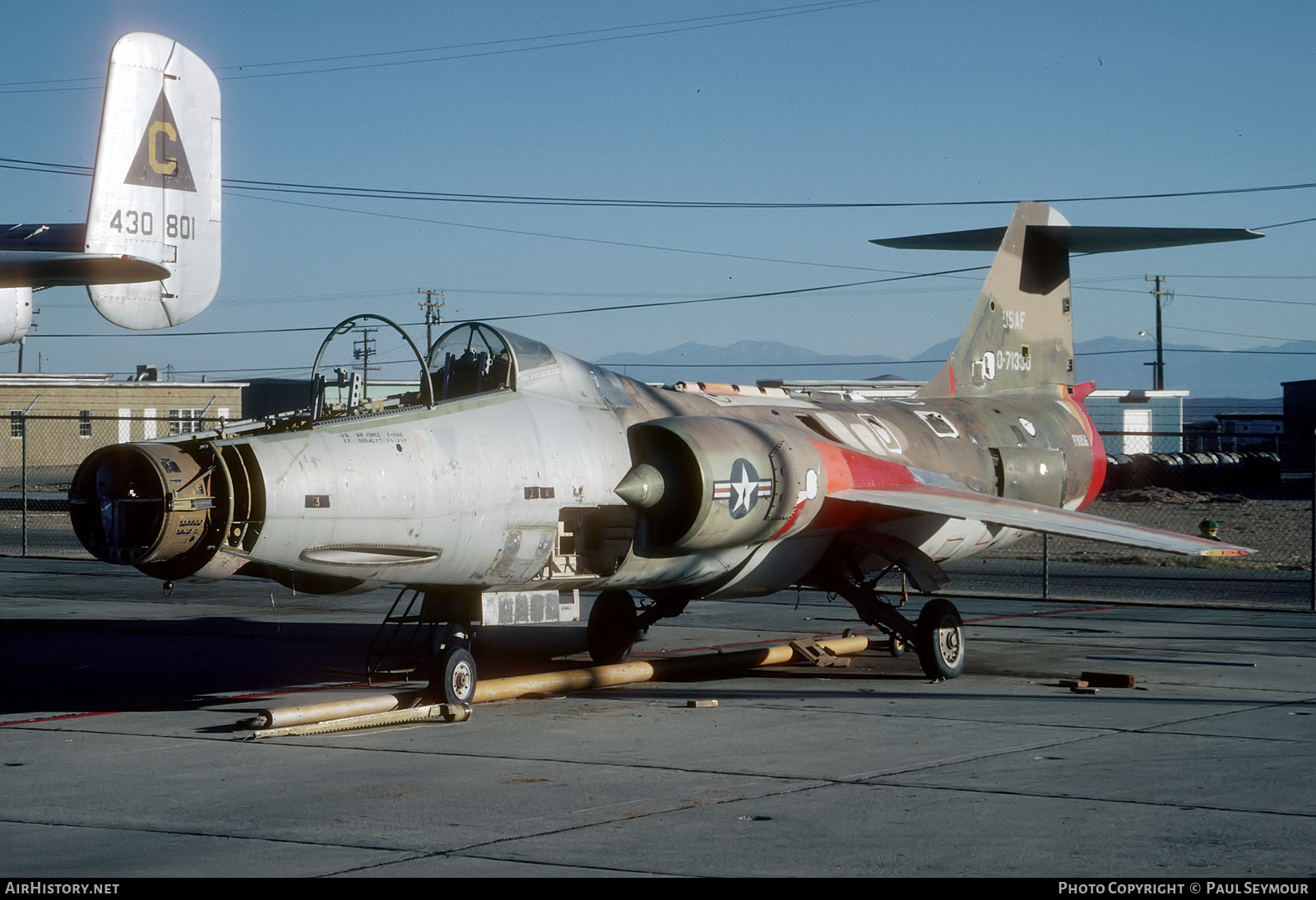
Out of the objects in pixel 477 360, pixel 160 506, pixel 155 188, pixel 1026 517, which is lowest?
pixel 1026 517

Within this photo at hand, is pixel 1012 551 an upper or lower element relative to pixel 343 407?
lower

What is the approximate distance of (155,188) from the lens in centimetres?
2012

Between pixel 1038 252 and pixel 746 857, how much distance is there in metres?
12.7

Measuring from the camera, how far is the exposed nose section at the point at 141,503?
8.32 metres

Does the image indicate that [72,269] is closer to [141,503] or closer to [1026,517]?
[141,503]

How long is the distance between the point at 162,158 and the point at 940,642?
552 inches

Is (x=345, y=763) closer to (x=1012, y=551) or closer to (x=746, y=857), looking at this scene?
(x=746, y=857)

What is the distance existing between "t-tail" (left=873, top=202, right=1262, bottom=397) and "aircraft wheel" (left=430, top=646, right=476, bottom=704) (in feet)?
25.7

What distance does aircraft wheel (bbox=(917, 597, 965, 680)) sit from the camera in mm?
12055

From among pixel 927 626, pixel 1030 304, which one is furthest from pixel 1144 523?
pixel 927 626

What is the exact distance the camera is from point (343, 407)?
32.5 ft

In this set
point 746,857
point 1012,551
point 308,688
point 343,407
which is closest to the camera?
point 746,857

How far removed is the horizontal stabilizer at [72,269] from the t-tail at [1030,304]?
29.0 ft
